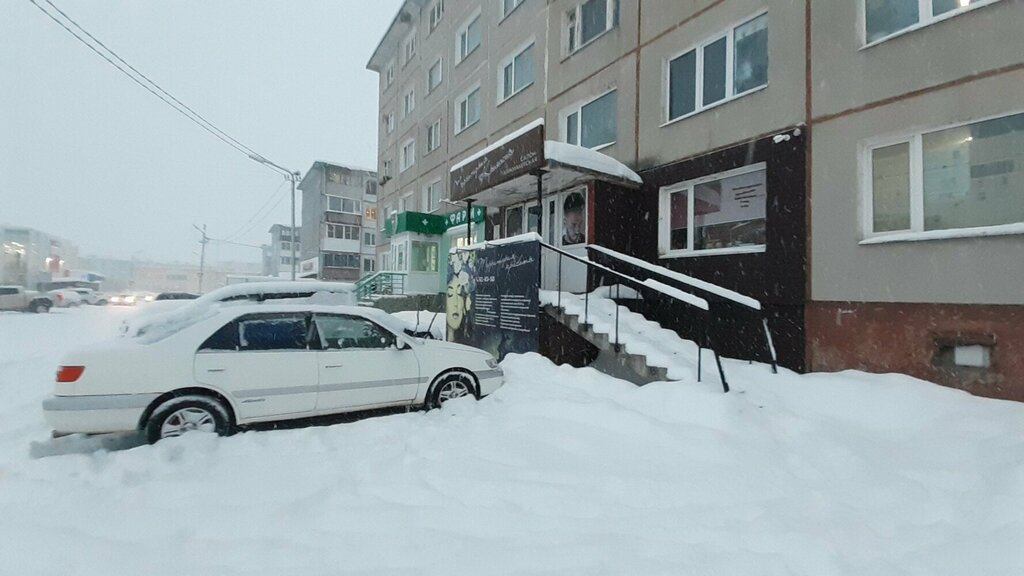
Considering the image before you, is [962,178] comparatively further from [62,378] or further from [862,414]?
[62,378]

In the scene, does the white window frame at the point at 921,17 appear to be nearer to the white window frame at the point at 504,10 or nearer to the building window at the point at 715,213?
the building window at the point at 715,213

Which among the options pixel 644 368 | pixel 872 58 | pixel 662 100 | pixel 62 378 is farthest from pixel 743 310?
pixel 62 378

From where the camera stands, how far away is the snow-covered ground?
262 cm

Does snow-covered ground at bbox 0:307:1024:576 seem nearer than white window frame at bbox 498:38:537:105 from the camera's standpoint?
Yes

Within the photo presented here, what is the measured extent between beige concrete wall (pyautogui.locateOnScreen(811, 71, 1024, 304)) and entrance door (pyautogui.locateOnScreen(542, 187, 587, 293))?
385 centimetres

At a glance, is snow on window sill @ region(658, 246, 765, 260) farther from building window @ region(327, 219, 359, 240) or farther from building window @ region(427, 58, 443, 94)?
building window @ region(327, 219, 359, 240)

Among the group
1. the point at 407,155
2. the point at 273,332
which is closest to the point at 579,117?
the point at 273,332

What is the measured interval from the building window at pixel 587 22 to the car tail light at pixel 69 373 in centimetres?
1093

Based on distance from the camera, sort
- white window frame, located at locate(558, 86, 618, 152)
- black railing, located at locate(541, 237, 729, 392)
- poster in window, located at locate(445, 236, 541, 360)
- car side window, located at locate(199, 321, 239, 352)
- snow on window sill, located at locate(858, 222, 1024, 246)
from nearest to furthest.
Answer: car side window, located at locate(199, 321, 239, 352) < snow on window sill, located at locate(858, 222, 1024, 246) < black railing, located at locate(541, 237, 729, 392) < poster in window, located at locate(445, 236, 541, 360) < white window frame, located at locate(558, 86, 618, 152)

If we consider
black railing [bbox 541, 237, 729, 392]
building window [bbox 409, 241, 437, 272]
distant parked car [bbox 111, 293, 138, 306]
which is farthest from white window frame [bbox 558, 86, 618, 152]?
distant parked car [bbox 111, 293, 138, 306]

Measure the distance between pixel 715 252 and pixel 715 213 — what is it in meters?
0.77

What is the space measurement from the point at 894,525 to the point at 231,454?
502 centimetres

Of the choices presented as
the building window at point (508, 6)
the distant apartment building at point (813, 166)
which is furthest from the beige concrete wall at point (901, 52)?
the building window at point (508, 6)

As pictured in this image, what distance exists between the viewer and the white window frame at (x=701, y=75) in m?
8.08
